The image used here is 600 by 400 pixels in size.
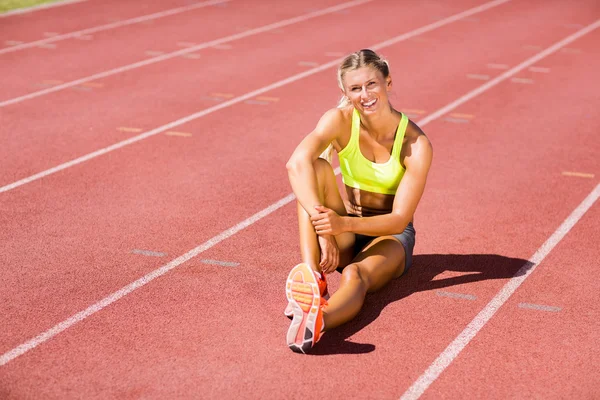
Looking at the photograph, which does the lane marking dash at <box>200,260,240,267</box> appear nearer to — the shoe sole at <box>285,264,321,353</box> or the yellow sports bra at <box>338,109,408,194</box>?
the yellow sports bra at <box>338,109,408,194</box>

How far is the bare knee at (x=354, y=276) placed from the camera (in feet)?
18.8

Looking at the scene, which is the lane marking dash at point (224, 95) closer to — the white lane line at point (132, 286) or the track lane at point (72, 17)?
the white lane line at point (132, 286)

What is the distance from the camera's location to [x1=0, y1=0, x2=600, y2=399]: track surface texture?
5.28 metres

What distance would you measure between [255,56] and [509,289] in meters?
9.29

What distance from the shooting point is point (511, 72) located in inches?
555

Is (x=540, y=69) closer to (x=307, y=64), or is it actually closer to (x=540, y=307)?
Answer: (x=307, y=64)

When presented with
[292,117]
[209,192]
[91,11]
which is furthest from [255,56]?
[209,192]

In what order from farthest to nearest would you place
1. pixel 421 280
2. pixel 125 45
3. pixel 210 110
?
pixel 125 45 < pixel 210 110 < pixel 421 280

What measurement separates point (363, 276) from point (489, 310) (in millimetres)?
845

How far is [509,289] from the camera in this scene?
6.45m

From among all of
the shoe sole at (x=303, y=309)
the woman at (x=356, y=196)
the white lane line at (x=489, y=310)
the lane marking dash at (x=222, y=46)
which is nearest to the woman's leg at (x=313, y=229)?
the woman at (x=356, y=196)

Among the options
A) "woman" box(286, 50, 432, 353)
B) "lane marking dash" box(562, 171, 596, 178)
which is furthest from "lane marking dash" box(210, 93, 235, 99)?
"woman" box(286, 50, 432, 353)

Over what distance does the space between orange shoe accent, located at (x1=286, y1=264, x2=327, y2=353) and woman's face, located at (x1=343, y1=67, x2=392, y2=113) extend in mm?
1146

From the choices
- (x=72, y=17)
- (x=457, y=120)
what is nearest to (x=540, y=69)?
(x=457, y=120)
